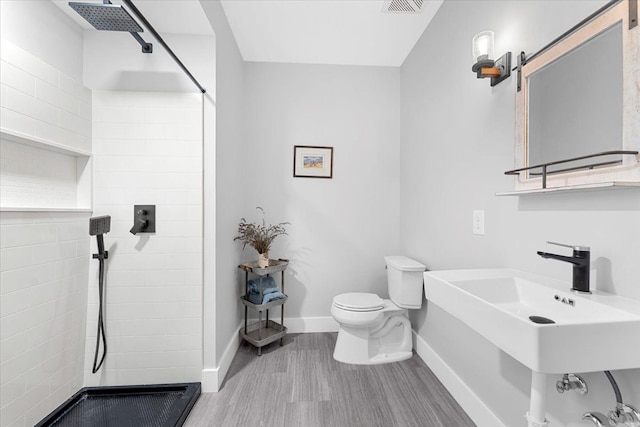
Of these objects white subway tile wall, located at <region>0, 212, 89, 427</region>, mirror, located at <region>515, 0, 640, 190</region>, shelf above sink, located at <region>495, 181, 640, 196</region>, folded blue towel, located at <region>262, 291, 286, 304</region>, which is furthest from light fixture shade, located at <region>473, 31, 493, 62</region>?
white subway tile wall, located at <region>0, 212, 89, 427</region>

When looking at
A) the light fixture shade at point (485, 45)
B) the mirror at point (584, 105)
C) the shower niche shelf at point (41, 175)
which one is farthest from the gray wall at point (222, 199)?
the mirror at point (584, 105)

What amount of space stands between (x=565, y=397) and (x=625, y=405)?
257 millimetres

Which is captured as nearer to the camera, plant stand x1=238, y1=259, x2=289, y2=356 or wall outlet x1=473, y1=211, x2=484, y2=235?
wall outlet x1=473, y1=211, x2=484, y2=235

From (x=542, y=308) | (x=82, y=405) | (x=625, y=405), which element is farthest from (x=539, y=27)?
(x=82, y=405)

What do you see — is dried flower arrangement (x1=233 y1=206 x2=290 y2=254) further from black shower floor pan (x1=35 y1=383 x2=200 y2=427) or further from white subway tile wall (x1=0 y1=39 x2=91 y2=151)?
white subway tile wall (x1=0 y1=39 x2=91 y2=151)

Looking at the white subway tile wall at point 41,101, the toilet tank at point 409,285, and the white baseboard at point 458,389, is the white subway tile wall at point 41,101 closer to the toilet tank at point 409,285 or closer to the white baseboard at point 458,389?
the toilet tank at point 409,285

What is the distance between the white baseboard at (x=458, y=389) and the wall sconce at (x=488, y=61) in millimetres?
1673

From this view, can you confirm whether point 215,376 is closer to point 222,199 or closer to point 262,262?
point 262,262

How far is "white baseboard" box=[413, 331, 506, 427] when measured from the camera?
4.61 ft

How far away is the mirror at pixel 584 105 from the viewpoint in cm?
83

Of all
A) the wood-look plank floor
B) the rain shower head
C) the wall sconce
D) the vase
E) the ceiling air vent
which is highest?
the ceiling air vent

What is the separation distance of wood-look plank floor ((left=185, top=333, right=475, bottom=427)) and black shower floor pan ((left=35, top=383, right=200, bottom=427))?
0.28 ft

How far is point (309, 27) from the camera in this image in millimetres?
2123

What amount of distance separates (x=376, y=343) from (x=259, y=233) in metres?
1.32
